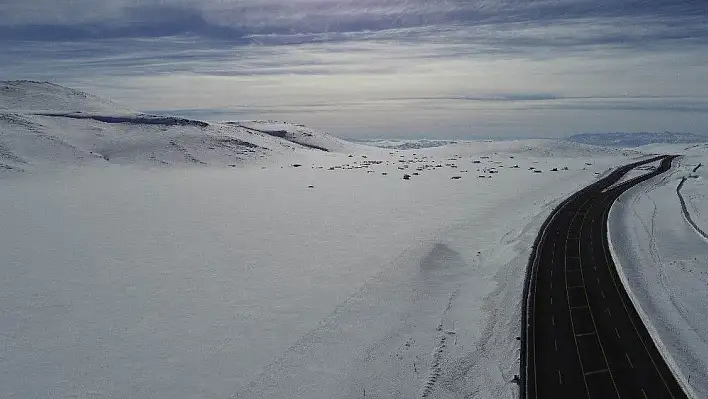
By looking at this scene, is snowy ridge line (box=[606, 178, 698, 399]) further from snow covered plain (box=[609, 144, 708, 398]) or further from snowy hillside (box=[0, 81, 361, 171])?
snowy hillside (box=[0, 81, 361, 171])

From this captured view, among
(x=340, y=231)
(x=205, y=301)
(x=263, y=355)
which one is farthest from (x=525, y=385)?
(x=340, y=231)

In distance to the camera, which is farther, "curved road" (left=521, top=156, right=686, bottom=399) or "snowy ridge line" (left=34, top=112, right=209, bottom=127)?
"snowy ridge line" (left=34, top=112, right=209, bottom=127)

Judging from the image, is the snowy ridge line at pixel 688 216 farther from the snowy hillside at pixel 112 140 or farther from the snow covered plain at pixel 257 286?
the snowy hillside at pixel 112 140

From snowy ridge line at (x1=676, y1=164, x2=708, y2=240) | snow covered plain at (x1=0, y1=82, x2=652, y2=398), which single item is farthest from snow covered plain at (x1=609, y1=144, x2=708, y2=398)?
snow covered plain at (x1=0, y1=82, x2=652, y2=398)

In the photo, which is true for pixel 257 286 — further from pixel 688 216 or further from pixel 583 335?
pixel 688 216

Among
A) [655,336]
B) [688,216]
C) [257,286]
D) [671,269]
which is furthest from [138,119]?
[655,336]
